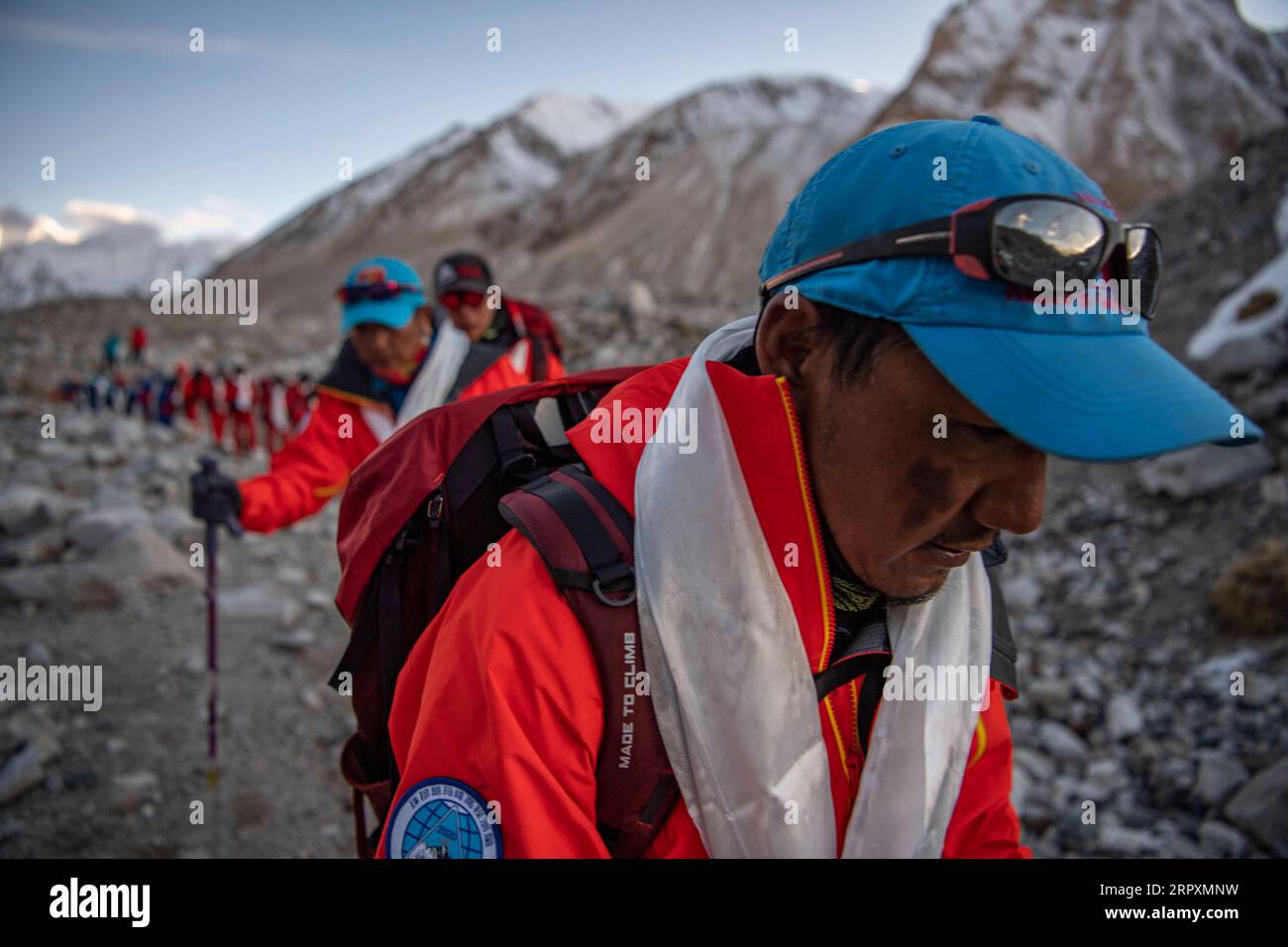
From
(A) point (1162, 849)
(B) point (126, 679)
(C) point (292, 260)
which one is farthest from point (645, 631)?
(C) point (292, 260)

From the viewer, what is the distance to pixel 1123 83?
44688 millimetres

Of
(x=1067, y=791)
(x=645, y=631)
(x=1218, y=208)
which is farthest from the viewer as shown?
(x=1218, y=208)

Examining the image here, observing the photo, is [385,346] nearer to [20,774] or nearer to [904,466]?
[20,774]

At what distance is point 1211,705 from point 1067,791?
46.3 inches

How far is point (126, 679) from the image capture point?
4.60 metres

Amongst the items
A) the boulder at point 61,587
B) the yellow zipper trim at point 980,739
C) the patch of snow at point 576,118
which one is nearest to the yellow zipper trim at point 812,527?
the yellow zipper trim at point 980,739

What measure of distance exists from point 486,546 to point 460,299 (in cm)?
325

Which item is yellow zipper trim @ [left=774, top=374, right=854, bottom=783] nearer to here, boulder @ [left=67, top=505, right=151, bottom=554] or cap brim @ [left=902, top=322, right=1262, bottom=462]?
cap brim @ [left=902, top=322, right=1262, bottom=462]

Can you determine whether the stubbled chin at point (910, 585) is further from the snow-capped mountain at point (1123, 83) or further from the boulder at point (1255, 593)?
the snow-capped mountain at point (1123, 83)

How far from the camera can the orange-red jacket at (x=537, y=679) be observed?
1.02m

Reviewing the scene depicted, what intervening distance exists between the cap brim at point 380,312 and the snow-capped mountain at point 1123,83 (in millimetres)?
40347

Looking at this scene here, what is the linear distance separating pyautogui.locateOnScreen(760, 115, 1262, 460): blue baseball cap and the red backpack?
0.48 meters
